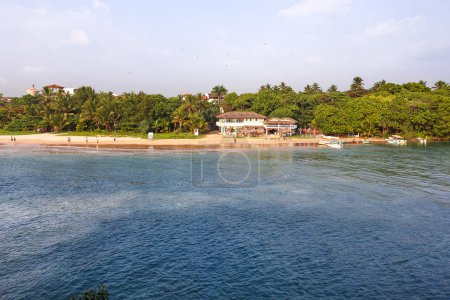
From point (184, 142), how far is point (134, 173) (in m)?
36.2

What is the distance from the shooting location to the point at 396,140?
9444 cm

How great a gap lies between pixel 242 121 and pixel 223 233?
7754cm

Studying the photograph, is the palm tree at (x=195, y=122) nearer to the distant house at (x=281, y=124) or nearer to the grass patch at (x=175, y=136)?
the grass patch at (x=175, y=136)

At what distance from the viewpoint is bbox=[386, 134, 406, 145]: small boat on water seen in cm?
9364

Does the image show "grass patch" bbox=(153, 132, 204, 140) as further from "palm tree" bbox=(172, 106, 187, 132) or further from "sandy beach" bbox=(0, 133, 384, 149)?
"palm tree" bbox=(172, 106, 187, 132)

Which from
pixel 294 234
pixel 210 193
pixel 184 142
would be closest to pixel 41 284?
pixel 294 234

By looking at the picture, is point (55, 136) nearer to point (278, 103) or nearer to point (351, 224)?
point (278, 103)

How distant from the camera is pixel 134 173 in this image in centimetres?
5075

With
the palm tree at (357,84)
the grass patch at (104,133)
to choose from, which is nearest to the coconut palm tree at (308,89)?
→ the palm tree at (357,84)

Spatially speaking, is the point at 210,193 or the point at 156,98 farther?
the point at 156,98

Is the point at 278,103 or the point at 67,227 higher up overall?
the point at 278,103

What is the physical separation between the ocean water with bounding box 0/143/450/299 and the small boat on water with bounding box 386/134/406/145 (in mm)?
42901

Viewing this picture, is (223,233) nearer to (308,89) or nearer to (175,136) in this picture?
(175,136)

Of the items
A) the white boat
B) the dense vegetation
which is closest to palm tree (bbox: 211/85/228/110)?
the dense vegetation
